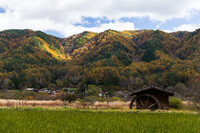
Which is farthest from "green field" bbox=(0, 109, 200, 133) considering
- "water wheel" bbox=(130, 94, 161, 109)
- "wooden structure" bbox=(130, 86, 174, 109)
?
"water wheel" bbox=(130, 94, 161, 109)

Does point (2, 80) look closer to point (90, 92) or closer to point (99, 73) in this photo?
point (99, 73)

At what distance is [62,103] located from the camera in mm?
36594

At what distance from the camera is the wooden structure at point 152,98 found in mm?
28156

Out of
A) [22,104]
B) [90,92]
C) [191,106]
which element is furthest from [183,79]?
[22,104]

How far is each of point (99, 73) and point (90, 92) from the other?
7358cm

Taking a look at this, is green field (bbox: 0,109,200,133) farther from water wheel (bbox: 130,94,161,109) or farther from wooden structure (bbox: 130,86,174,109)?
water wheel (bbox: 130,94,161,109)

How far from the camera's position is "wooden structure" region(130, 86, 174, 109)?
1109 inches

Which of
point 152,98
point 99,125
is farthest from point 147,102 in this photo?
point 99,125

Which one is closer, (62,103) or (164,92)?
(164,92)

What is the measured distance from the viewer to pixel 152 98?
2902 cm

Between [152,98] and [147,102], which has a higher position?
[152,98]

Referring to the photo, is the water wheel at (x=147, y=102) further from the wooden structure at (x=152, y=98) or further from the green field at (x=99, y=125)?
the green field at (x=99, y=125)

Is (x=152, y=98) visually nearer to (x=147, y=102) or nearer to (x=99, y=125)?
(x=147, y=102)

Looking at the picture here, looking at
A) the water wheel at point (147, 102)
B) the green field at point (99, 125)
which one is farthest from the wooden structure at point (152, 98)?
the green field at point (99, 125)
